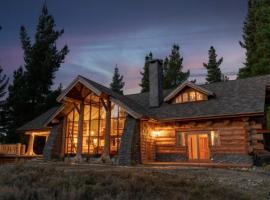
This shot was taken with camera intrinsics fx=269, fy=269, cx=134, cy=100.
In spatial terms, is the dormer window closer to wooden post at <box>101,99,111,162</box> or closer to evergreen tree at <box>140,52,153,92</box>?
wooden post at <box>101,99,111,162</box>

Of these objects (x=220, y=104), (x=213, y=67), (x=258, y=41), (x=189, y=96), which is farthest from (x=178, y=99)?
(x=213, y=67)

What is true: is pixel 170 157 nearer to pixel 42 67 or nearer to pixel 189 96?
pixel 189 96

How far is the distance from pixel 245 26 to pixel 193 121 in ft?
95.1

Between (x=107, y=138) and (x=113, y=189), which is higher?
(x=107, y=138)

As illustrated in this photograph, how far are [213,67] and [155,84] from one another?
3001 cm

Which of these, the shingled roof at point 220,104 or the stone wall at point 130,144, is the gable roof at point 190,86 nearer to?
the shingled roof at point 220,104

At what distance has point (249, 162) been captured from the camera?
15.6 meters

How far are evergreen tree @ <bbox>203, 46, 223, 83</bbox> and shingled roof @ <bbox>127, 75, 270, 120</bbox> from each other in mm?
27089

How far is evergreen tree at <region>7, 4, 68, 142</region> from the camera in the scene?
116ft

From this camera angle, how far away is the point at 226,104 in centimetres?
1750

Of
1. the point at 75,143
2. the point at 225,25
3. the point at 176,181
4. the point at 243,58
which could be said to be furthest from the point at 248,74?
the point at 176,181

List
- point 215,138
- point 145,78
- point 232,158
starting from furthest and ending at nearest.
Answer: point 145,78 → point 215,138 → point 232,158

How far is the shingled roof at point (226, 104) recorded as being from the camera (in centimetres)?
1627

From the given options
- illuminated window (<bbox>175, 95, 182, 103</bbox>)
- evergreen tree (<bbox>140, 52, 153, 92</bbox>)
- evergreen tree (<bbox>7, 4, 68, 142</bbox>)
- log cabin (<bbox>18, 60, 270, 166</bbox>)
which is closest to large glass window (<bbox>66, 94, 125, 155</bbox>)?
log cabin (<bbox>18, 60, 270, 166</bbox>)
